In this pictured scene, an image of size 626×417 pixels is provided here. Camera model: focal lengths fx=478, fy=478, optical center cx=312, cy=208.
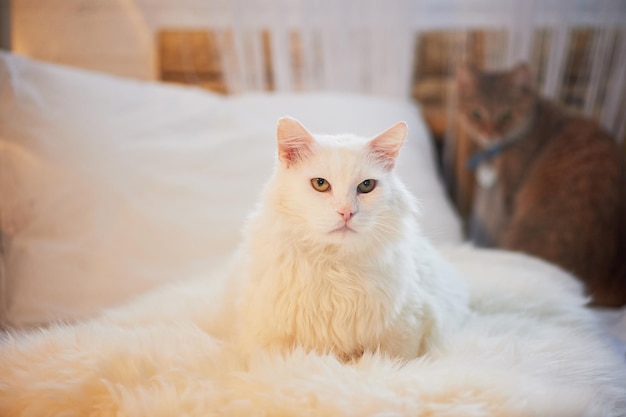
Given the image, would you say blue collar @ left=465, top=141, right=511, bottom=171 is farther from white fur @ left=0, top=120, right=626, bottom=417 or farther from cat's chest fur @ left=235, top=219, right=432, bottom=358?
cat's chest fur @ left=235, top=219, right=432, bottom=358

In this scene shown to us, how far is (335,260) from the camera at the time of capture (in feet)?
2.68

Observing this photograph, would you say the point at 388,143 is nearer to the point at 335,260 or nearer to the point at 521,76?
the point at 335,260

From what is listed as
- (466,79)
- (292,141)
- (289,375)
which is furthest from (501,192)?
(289,375)

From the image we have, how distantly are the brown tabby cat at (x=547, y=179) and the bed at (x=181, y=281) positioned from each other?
261mm

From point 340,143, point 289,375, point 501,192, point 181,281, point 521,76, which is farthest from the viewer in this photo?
point 501,192

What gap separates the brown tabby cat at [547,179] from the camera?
158 cm

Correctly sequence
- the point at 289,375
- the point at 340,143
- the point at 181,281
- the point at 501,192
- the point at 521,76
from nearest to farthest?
1. the point at 289,375
2. the point at 340,143
3. the point at 181,281
4. the point at 521,76
5. the point at 501,192

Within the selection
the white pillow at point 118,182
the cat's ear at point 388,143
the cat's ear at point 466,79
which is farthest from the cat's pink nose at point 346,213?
the cat's ear at point 466,79

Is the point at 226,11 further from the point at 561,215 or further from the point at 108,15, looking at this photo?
the point at 561,215

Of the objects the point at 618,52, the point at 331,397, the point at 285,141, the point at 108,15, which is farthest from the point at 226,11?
the point at 331,397

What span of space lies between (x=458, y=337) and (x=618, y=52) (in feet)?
6.03

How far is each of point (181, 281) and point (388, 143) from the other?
2.21ft

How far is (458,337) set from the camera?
0.89 metres

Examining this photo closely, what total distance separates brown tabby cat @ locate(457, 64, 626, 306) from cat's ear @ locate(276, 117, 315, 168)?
3.64 feet
